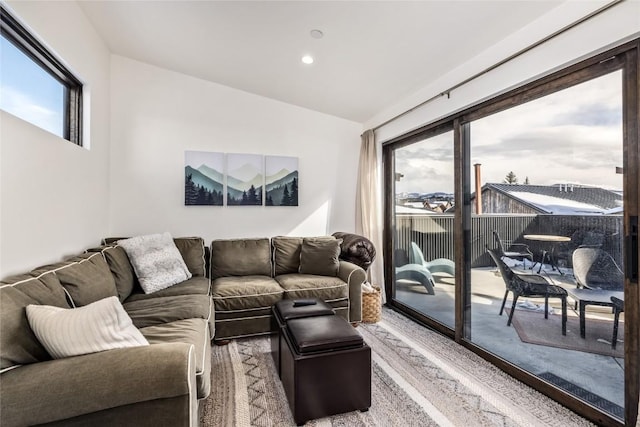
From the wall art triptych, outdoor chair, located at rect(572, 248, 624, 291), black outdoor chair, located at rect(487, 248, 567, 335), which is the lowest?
black outdoor chair, located at rect(487, 248, 567, 335)

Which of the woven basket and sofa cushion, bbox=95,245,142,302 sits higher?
sofa cushion, bbox=95,245,142,302

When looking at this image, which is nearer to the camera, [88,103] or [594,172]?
[594,172]

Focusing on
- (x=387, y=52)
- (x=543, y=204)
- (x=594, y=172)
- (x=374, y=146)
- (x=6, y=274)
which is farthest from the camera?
(x=374, y=146)

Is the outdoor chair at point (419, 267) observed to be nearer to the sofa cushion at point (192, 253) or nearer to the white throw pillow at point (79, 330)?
the sofa cushion at point (192, 253)

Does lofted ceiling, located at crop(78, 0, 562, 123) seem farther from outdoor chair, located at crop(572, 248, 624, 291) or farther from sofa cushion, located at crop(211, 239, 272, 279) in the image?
sofa cushion, located at crop(211, 239, 272, 279)

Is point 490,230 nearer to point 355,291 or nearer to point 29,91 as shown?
point 355,291

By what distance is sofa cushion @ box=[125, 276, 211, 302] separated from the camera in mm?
2604

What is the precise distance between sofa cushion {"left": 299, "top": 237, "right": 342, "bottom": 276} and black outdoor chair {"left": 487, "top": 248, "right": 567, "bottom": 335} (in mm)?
1514

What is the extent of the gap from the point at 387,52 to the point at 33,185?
272 cm

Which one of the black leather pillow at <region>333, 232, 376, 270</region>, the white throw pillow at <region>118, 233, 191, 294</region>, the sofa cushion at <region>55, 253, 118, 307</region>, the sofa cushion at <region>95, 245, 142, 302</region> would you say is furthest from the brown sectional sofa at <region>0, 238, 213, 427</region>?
the black leather pillow at <region>333, 232, 376, 270</region>

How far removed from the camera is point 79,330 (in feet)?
4.23

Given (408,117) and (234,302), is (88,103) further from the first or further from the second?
(408,117)

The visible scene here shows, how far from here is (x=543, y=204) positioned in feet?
7.13

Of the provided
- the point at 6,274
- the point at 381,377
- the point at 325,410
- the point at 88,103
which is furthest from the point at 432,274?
the point at 88,103
